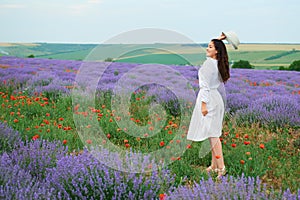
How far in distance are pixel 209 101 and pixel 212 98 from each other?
0.05 m

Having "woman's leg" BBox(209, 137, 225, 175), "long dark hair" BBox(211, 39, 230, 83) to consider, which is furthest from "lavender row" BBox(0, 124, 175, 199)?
"long dark hair" BBox(211, 39, 230, 83)

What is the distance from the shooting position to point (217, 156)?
141 inches

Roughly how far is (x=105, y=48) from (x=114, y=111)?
87.8 inches

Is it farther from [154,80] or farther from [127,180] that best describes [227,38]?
[154,80]

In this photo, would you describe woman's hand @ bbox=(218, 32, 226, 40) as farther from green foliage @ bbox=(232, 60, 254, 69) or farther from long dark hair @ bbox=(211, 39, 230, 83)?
green foliage @ bbox=(232, 60, 254, 69)

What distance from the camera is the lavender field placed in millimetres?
2738

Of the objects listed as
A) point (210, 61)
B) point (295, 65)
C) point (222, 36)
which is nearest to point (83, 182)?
point (210, 61)

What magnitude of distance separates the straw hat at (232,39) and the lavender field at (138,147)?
1.17 metres

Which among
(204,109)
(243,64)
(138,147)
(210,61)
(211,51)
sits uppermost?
(211,51)

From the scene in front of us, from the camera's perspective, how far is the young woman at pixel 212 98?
359 cm

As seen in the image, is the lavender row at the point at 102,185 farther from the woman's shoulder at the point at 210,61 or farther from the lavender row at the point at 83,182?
the woman's shoulder at the point at 210,61

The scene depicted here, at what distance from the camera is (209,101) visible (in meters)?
3.61

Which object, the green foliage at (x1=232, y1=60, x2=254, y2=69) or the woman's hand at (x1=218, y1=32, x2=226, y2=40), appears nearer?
the woman's hand at (x1=218, y1=32, x2=226, y2=40)

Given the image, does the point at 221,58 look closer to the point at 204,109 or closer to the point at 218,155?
the point at 204,109
